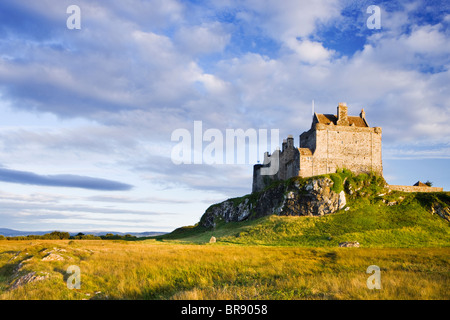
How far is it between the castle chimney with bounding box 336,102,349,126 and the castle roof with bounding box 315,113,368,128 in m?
1.15

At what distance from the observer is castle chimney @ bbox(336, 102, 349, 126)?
68.1 meters

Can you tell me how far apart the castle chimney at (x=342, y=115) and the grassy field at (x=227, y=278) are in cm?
4647

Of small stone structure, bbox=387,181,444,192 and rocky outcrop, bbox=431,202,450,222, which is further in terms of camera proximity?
small stone structure, bbox=387,181,444,192

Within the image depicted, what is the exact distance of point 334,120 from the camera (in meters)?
69.4

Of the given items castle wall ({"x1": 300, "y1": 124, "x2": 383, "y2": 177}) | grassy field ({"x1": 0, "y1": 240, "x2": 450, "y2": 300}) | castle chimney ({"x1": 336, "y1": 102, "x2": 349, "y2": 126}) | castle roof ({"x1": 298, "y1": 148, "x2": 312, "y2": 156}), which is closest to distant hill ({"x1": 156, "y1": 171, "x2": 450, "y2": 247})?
castle wall ({"x1": 300, "y1": 124, "x2": 383, "y2": 177})

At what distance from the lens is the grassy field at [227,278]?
11.9m

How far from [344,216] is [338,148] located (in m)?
17.7

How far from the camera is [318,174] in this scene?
64562 millimetres

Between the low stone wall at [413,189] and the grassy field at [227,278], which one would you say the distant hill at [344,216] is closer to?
the low stone wall at [413,189]

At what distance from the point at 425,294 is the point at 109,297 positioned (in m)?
12.4

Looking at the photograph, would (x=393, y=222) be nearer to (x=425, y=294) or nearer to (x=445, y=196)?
(x=445, y=196)

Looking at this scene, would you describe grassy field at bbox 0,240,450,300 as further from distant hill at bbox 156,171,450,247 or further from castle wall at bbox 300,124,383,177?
castle wall at bbox 300,124,383,177
